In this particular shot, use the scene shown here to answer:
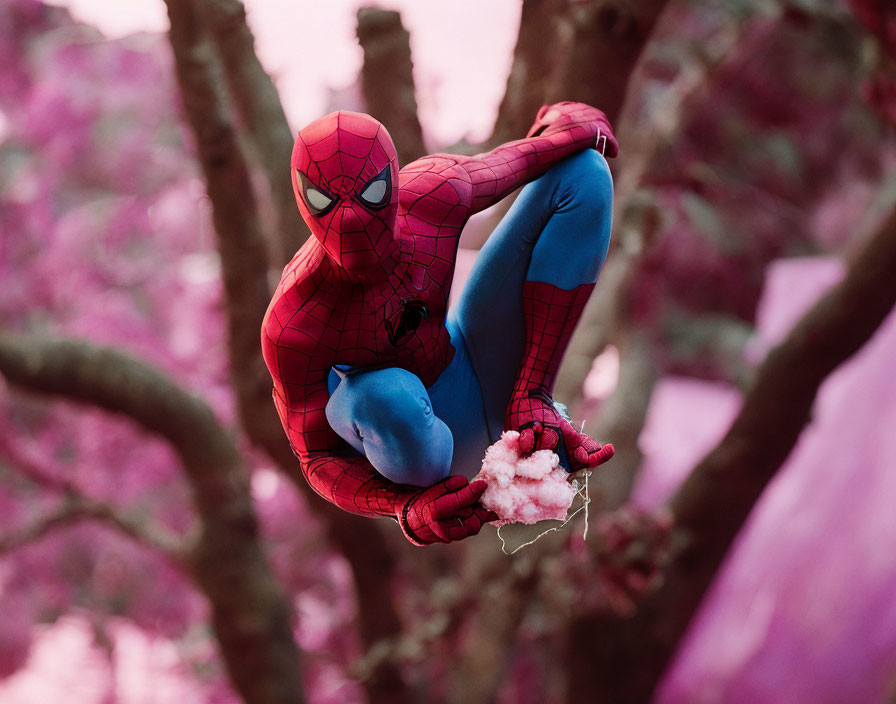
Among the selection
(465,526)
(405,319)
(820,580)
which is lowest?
(465,526)

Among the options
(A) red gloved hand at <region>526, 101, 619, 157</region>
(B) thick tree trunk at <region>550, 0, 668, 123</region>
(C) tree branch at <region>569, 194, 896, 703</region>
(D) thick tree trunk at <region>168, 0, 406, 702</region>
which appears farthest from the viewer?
(C) tree branch at <region>569, 194, 896, 703</region>

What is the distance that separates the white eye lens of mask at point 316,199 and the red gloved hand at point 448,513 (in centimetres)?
15

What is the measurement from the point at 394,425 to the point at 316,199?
113 mm

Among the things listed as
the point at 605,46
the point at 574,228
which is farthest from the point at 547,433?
the point at 605,46

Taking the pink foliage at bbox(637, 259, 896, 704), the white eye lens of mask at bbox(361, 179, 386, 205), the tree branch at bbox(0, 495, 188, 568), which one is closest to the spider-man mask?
the white eye lens of mask at bbox(361, 179, 386, 205)

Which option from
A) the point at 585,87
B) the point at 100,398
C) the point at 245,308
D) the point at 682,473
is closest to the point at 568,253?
the point at 585,87

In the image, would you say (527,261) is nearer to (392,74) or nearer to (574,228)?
(574,228)

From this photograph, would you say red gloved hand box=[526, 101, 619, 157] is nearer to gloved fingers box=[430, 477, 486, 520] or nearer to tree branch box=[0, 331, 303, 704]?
gloved fingers box=[430, 477, 486, 520]

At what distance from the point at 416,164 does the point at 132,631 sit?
2.21m

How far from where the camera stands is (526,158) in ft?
1.64

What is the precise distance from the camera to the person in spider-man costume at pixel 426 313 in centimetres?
42

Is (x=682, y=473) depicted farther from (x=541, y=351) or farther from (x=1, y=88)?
(x=1, y=88)

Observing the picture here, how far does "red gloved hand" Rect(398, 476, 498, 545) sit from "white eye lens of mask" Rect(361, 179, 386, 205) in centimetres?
14

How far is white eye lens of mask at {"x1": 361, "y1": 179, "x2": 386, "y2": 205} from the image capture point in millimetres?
411
